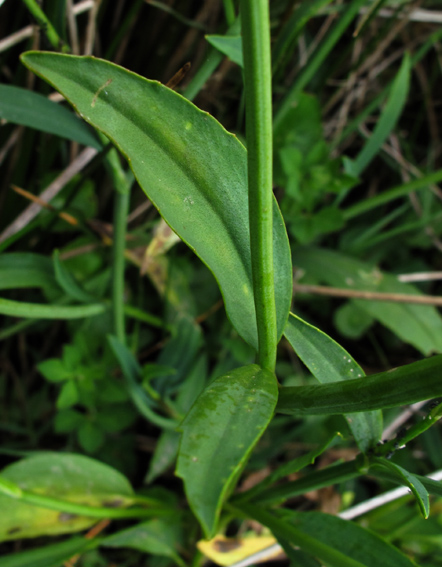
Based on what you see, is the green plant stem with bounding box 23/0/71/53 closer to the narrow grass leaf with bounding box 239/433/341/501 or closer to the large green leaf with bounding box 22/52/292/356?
the large green leaf with bounding box 22/52/292/356

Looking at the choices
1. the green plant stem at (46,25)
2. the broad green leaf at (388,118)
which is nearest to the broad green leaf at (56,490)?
the green plant stem at (46,25)

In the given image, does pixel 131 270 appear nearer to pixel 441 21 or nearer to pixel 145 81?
pixel 145 81

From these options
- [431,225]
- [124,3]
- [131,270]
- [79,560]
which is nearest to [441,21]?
[431,225]

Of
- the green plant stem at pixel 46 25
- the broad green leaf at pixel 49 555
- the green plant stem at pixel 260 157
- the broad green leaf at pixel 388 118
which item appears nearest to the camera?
the green plant stem at pixel 260 157

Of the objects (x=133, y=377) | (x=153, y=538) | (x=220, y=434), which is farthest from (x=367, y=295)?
(x=220, y=434)

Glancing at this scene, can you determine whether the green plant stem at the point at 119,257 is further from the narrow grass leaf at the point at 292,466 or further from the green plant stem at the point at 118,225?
the narrow grass leaf at the point at 292,466

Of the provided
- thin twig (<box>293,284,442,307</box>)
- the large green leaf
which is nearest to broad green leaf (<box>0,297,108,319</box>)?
the large green leaf
